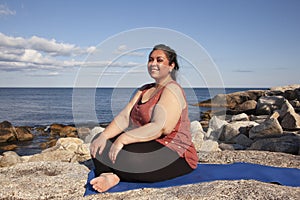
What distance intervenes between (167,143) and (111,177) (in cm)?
61

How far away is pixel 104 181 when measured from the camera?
272 centimetres

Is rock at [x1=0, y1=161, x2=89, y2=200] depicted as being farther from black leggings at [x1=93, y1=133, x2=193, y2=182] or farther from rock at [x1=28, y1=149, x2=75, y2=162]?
rock at [x1=28, y1=149, x2=75, y2=162]

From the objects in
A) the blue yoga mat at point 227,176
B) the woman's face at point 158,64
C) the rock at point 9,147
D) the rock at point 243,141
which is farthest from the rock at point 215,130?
the rock at point 9,147

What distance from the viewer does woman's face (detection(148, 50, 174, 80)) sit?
3021 millimetres

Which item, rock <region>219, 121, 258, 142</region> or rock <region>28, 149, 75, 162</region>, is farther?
rock <region>219, 121, 258, 142</region>

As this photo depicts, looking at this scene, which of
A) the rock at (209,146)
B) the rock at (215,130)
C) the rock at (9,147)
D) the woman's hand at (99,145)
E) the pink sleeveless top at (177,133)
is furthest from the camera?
the rock at (9,147)

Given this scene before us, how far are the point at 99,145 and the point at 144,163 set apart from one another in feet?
1.86

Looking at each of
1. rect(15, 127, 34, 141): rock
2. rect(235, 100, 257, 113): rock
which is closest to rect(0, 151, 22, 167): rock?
rect(15, 127, 34, 141): rock

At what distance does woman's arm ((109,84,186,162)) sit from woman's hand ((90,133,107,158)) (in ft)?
0.76

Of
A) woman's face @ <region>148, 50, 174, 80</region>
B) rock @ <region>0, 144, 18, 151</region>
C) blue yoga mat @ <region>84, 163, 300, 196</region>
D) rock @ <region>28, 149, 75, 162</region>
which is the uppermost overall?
woman's face @ <region>148, 50, 174, 80</region>

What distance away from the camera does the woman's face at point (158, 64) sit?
9.91 ft

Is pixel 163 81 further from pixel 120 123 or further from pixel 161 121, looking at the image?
pixel 120 123

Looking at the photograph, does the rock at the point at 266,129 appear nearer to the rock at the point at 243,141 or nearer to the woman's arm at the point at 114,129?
the rock at the point at 243,141

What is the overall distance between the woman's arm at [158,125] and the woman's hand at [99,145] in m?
0.23
